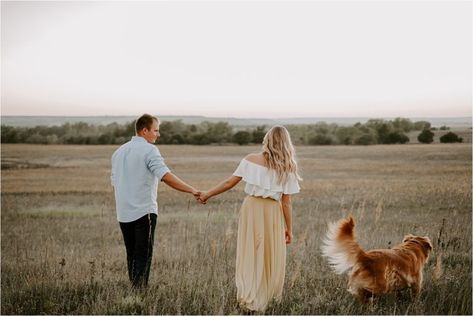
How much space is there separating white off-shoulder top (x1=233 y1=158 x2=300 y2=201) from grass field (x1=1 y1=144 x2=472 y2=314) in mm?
1198

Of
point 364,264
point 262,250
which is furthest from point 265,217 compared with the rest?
point 364,264

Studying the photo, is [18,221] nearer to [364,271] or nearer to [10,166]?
[364,271]

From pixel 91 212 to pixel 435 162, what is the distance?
23.4 meters

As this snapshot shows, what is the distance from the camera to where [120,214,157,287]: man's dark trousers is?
18.3 feet

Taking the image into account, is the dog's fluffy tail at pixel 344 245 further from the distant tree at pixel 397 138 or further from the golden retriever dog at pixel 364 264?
the distant tree at pixel 397 138

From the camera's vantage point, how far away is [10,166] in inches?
1335

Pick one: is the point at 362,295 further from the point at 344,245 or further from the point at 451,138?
the point at 451,138

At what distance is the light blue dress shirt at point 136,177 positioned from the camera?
18.2ft

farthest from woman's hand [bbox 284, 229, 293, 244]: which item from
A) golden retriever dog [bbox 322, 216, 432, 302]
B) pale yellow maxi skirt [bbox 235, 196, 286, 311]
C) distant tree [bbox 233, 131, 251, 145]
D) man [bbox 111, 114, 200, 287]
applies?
distant tree [bbox 233, 131, 251, 145]

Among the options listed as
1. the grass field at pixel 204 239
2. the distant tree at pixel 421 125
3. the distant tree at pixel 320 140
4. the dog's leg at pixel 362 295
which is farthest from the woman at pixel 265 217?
the distant tree at pixel 320 140

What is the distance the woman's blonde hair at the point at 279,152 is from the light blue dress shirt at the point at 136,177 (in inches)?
47.7

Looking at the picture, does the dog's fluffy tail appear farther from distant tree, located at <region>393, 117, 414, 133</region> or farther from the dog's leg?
distant tree, located at <region>393, 117, 414, 133</region>

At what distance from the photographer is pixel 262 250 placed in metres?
5.28

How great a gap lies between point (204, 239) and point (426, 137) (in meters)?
42.2
